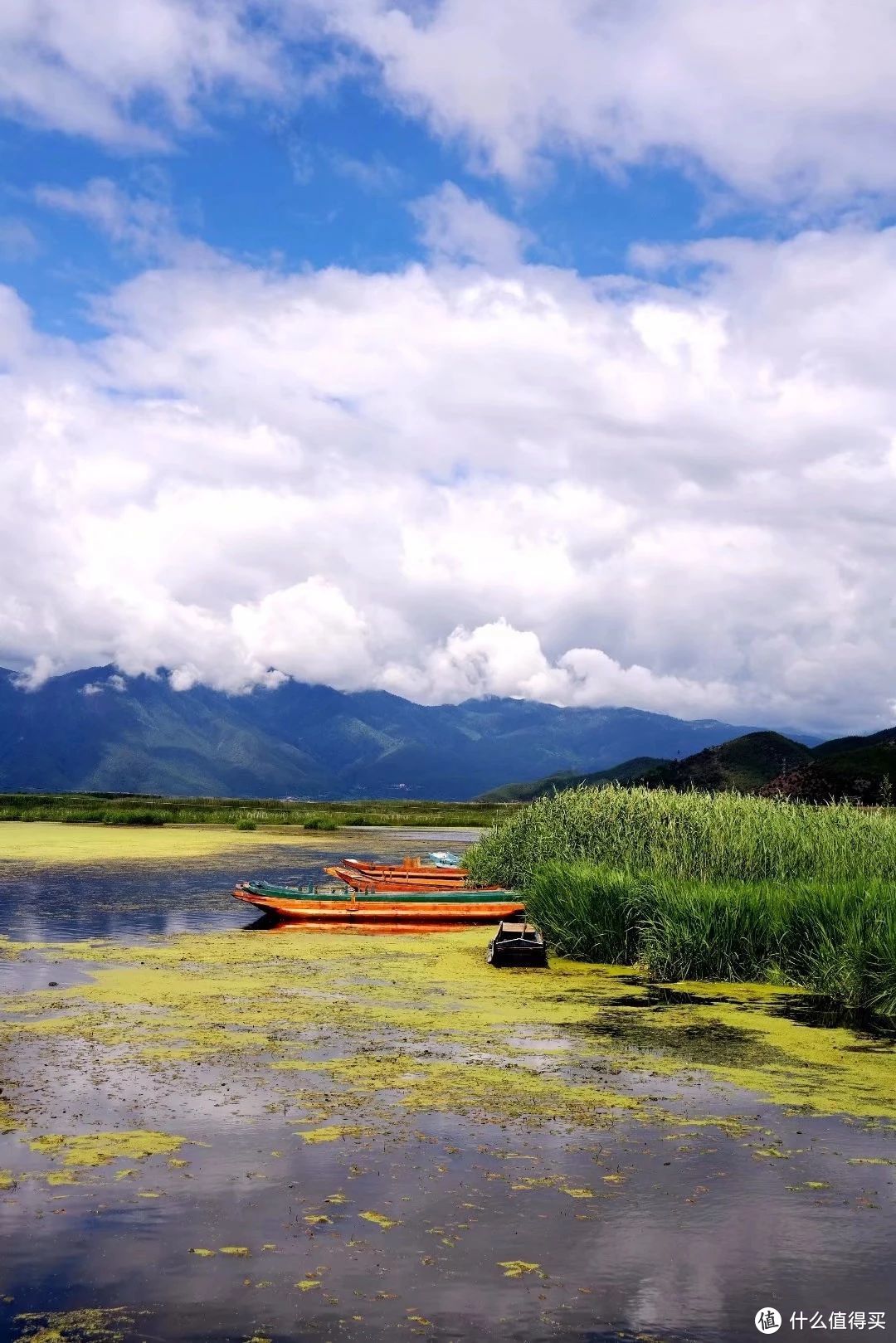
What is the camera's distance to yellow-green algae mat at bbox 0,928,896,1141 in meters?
15.4

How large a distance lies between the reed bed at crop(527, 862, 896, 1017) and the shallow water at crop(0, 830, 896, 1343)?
5.73 feet

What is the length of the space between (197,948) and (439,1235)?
813 inches

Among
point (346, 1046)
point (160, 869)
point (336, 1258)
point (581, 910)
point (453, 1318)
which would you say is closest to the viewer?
point (453, 1318)

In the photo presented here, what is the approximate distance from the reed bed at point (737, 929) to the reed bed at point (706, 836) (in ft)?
6.20

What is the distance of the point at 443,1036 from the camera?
1928cm

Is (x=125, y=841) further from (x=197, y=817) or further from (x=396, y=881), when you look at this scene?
(x=396, y=881)

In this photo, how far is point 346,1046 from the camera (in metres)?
18.3

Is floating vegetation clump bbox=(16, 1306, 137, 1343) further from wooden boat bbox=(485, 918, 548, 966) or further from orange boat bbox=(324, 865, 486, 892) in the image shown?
orange boat bbox=(324, 865, 486, 892)

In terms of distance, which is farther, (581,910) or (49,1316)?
(581,910)

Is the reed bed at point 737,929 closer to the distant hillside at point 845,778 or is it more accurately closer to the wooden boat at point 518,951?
the wooden boat at point 518,951

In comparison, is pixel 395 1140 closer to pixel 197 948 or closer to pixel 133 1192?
pixel 133 1192

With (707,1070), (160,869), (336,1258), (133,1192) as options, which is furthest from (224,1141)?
(160,869)

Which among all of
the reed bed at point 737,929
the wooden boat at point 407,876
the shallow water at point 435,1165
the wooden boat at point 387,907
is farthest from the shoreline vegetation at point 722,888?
the wooden boat at point 407,876

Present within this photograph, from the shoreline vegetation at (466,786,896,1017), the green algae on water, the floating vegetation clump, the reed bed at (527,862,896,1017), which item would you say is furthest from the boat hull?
the floating vegetation clump
